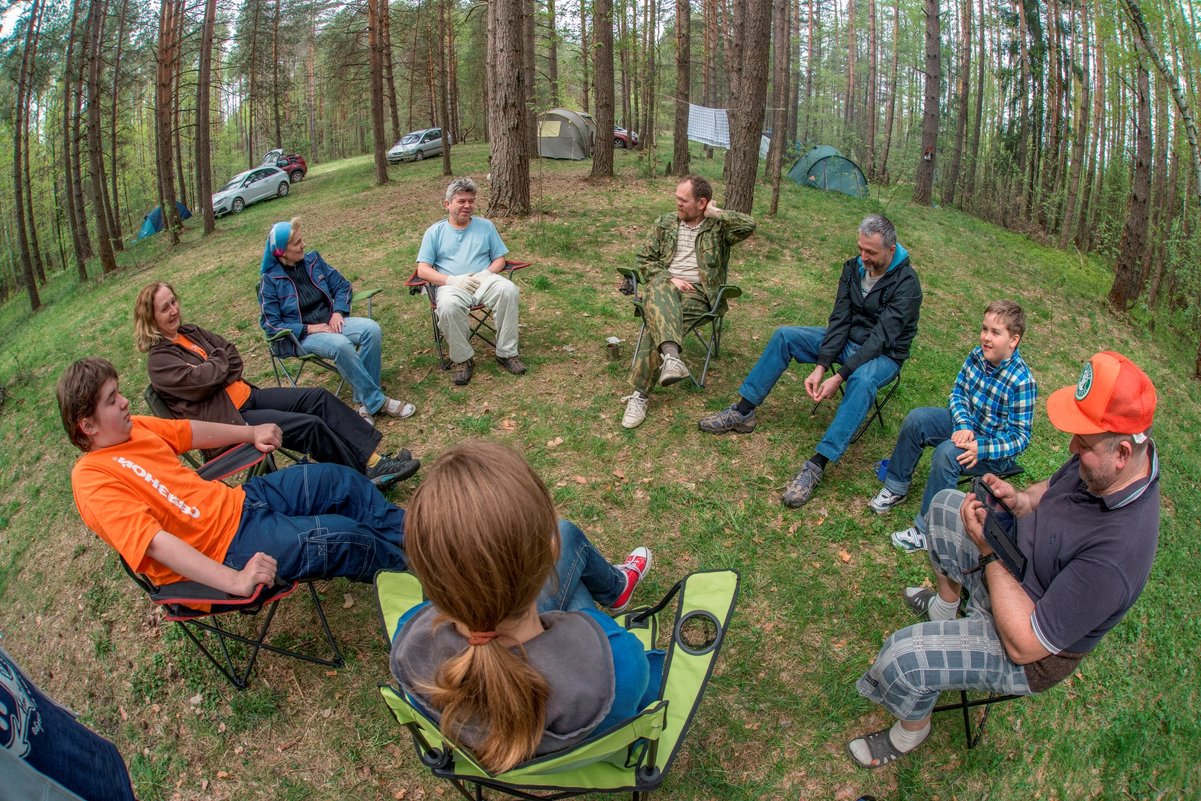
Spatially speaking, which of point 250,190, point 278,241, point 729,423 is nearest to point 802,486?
point 729,423

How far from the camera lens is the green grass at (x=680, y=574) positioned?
2221 millimetres

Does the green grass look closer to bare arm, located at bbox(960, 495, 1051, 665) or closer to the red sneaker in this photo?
the red sneaker

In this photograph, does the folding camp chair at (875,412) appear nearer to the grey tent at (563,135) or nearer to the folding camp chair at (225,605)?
the folding camp chair at (225,605)

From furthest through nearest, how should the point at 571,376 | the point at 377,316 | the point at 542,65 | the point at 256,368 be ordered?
the point at 542,65, the point at 377,316, the point at 256,368, the point at 571,376

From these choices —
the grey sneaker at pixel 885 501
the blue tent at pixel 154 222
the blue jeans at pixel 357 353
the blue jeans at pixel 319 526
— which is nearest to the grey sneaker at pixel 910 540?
the grey sneaker at pixel 885 501

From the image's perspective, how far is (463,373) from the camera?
14.5ft

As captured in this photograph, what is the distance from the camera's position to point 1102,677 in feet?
8.44

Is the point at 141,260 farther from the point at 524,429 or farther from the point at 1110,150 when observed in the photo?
the point at 1110,150

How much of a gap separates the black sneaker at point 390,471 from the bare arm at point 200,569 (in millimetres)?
1232

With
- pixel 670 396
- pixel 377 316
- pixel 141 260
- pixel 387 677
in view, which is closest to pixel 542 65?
pixel 141 260

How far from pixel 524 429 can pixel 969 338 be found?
4216mm

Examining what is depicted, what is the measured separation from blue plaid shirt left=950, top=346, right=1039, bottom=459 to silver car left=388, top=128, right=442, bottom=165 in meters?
19.1

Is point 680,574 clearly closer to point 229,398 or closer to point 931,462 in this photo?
point 931,462

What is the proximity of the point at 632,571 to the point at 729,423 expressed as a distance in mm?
1461
